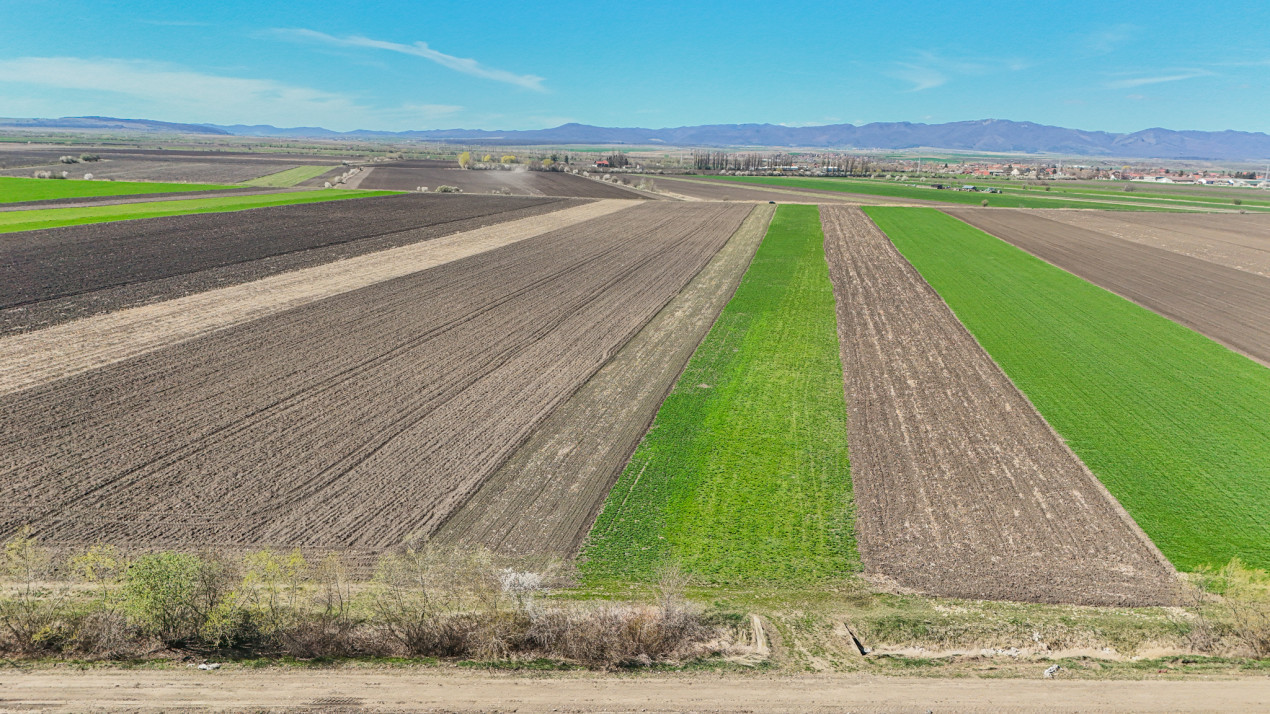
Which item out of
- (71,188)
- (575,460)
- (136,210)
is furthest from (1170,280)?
(71,188)

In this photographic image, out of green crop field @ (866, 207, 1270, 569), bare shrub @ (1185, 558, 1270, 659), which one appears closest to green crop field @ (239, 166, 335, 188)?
green crop field @ (866, 207, 1270, 569)

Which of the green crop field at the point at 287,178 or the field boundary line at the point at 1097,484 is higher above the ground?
the green crop field at the point at 287,178

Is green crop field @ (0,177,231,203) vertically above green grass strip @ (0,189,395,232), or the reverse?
green crop field @ (0,177,231,203)

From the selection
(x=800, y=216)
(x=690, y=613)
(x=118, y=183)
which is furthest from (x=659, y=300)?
(x=118, y=183)

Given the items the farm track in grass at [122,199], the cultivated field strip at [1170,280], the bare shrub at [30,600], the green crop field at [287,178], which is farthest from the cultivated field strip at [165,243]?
the cultivated field strip at [1170,280]

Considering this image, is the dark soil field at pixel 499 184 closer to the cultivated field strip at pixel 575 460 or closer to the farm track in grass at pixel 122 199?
the farm track in grass at pixel 122 199

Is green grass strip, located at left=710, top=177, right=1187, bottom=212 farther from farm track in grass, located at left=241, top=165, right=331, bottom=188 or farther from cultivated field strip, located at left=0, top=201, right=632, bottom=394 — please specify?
farm track in grass, located at left=241, top=165, right=331, bottom=188

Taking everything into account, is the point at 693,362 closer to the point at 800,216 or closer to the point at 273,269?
the point at 273,269
